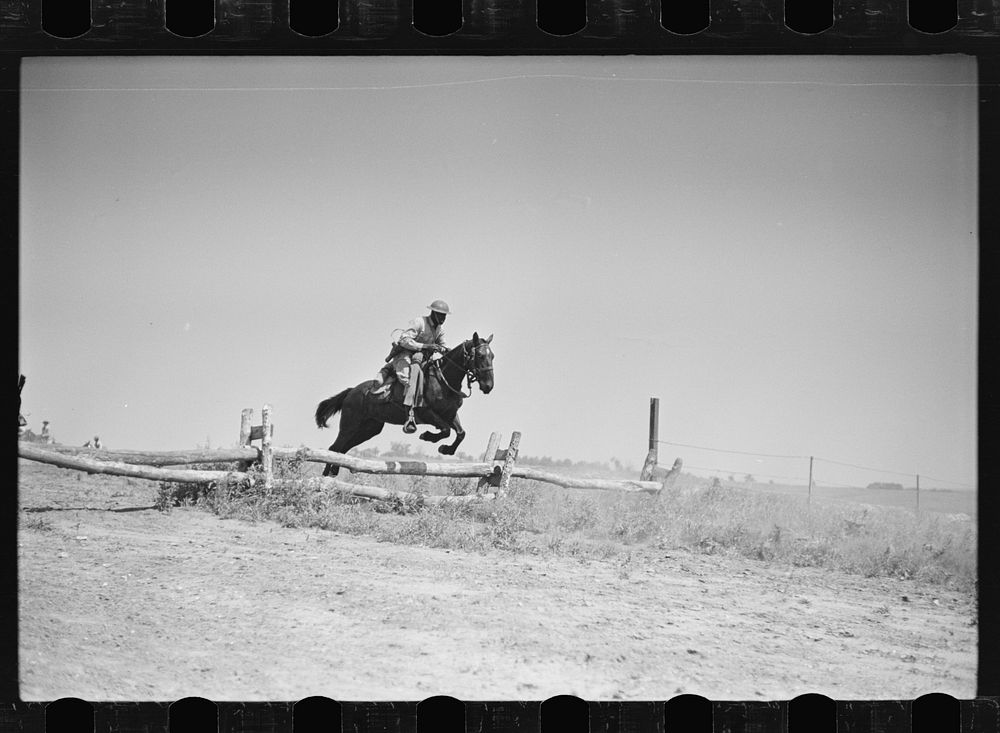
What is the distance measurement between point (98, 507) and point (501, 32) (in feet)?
24.0

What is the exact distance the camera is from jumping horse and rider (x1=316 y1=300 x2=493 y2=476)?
9.50 m

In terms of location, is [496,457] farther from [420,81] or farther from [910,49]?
[910,49]

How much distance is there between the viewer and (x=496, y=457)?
10.9 metres

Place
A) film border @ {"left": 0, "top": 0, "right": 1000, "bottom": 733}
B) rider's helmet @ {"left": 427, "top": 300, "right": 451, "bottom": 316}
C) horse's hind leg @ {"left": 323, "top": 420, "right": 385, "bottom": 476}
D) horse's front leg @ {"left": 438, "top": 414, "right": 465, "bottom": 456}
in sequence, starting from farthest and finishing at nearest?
horse's hind leg @ {"left": 323, "top": 420, "right": 385, "bottom": 476} < horse's front leg @ {"left": 438, "top": 414, "right": 465, "bottom": 456} < rider's helmet @ {"left": 427, "top": 300, "right": 451, "bottom": 316} < film border @ {"left": 0, "top": 0, "right": 1000, "bottom": 733}

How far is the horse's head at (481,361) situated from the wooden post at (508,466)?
44.8 inches

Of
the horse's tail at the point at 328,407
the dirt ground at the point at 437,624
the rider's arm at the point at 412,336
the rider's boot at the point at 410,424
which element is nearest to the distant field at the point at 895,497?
the dirt ground at the point at 437,624

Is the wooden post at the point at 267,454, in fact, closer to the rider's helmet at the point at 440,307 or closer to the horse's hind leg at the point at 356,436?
the horse's hind leg at the point at 356,436

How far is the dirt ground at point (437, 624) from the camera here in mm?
5980

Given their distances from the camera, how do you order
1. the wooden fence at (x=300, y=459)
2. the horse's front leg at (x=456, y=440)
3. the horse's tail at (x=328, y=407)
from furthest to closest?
1. the horse's front leg at (x=456, y=440)
2. the horse's tail at (x=328, y=407)
3. the wooden fence at (x=300, y=459)

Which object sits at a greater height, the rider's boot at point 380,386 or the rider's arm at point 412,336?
the rider's arm at point 412,336

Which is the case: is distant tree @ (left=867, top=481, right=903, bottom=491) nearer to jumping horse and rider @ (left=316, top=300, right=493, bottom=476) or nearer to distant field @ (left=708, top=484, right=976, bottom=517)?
distant field @ (left=708, top=484, right=976, bottom=517)

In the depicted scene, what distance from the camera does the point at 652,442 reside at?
10695 mm

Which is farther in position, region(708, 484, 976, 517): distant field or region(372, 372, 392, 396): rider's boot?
region(372, 372, 392, 396): rider's boot

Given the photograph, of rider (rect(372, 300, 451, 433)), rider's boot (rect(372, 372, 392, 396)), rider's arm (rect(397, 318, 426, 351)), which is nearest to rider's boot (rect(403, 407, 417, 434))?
rider (rect(372, 300, 451, 433))
